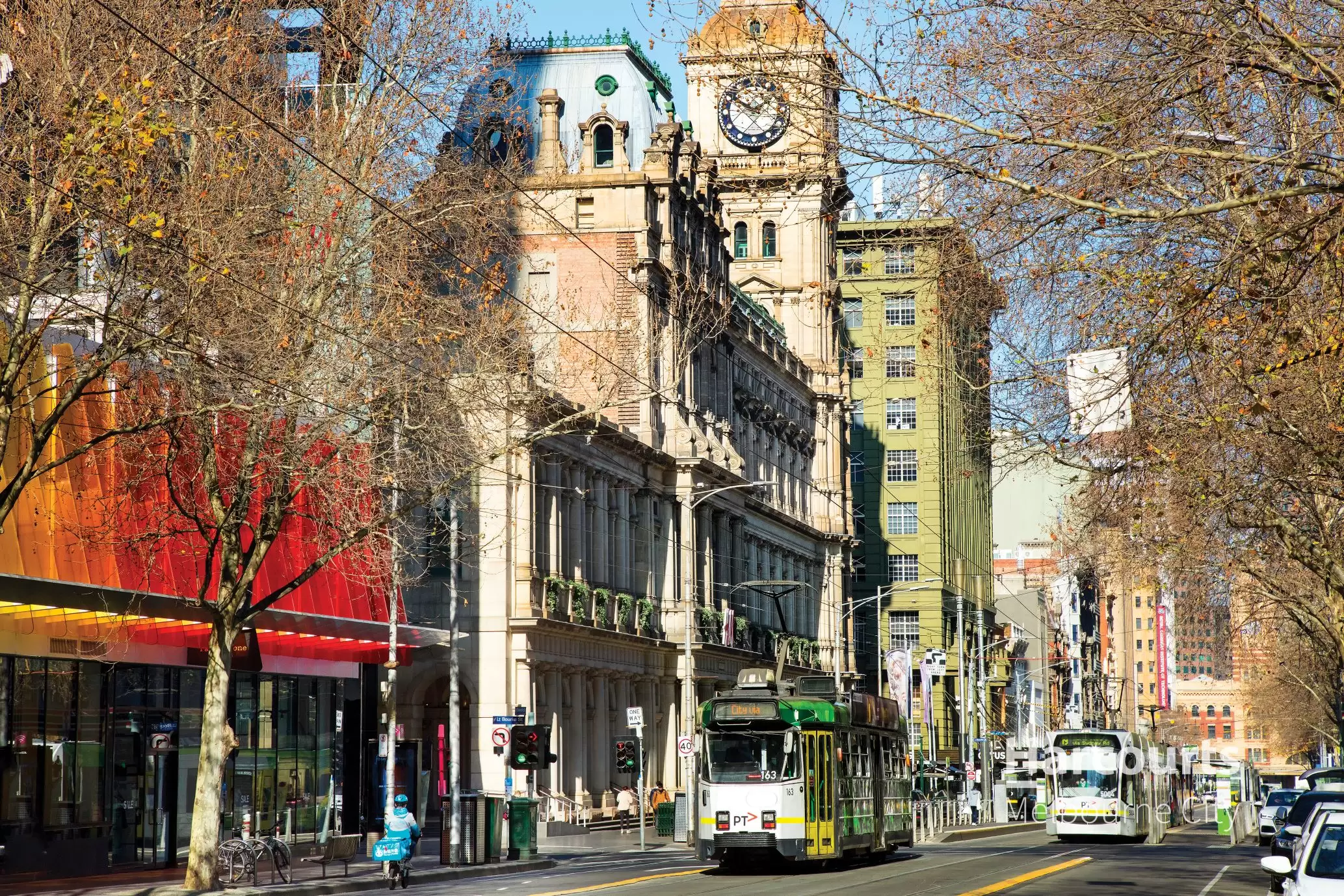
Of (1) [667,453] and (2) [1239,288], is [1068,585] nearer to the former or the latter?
(1) [667,453]

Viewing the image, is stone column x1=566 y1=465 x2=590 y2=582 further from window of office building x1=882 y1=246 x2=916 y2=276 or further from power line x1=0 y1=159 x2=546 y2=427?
window of office building x1=882 y1=246 x2=916 y2=276

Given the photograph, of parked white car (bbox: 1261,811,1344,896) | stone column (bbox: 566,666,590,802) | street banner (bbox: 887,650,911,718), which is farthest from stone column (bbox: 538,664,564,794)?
parked white car (bbox: 1261,811,1344,896)

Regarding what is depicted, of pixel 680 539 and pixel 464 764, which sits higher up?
pixel 680 539

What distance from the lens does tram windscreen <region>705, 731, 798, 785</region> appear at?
3164cm

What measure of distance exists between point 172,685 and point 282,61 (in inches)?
499

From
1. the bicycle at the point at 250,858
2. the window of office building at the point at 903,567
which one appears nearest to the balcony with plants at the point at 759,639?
the window of office building at the point at 903,567

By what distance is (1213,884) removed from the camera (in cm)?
2833

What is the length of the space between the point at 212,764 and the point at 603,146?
39.7m

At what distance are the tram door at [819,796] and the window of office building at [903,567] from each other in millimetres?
79514

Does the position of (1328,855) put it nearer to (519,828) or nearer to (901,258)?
(901,258)

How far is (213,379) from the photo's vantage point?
83.9 feet

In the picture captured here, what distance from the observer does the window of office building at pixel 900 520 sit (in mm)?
111875

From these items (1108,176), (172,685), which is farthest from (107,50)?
(172,685)

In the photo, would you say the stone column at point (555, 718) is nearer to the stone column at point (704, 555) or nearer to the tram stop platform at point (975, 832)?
the tram stop platform at point (975, 832)
